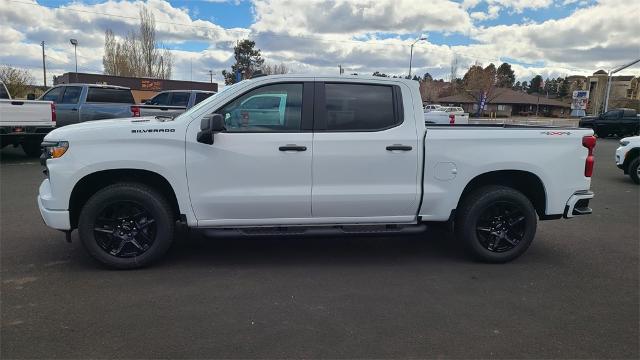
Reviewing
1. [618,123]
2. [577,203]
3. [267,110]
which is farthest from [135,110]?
[618,123]

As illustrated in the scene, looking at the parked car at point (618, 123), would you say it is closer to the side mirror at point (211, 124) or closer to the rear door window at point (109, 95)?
the rear door window at point (109, 95)

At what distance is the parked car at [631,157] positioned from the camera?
1080 centimetres

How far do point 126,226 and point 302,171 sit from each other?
1.78 metres

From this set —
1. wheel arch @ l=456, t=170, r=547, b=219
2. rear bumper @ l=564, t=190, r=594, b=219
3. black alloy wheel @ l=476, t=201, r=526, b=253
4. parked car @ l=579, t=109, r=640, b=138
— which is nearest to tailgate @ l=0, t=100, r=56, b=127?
wheel arch @ l=456, t=170, r=547, b=219

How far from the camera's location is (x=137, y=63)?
5250 centimetres

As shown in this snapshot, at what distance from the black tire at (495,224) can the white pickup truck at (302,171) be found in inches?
0.5

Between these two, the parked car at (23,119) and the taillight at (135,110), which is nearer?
the parked car at (23,119)

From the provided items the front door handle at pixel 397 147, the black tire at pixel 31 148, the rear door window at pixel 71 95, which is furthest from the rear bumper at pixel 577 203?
the rear door window at pixel 71 95

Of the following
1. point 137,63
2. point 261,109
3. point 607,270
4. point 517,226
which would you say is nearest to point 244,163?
point 261,109

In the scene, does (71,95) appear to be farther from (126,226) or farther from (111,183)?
(126,226)

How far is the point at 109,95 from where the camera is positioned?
1477cm

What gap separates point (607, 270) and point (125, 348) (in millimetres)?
4619

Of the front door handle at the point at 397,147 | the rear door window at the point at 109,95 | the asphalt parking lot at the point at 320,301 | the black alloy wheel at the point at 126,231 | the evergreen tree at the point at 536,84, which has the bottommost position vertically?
the asphalt parking lot at the point at 320,301

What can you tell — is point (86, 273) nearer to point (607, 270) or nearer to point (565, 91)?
point (607, 270)
